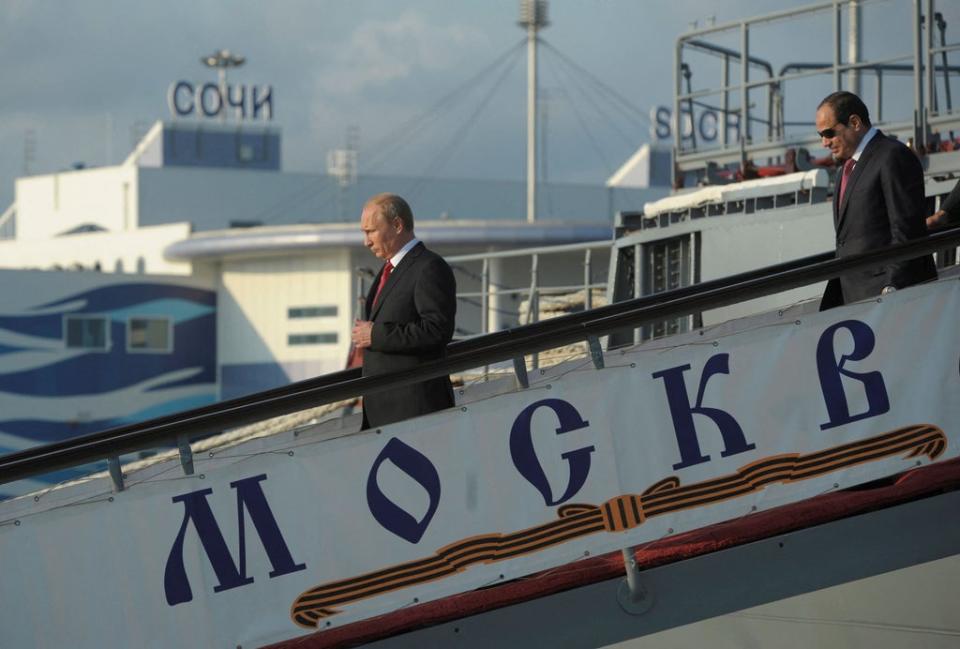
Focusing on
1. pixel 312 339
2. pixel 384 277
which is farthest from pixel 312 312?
pixel 384 277

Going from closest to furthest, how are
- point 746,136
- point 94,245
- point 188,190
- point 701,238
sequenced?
point 701,238
point 746,136
point 94,245
point 188,190

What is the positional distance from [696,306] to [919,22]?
6588 mm

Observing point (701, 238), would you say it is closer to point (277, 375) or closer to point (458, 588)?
point (458, 588)

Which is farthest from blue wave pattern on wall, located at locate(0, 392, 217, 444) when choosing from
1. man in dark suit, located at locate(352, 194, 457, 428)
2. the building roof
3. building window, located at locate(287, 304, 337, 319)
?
man in dark suit, located at locate(352, 194, 457, 428)

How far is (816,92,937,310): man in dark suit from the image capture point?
517 centimetres

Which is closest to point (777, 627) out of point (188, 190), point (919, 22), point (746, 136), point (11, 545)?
point (11, 545)

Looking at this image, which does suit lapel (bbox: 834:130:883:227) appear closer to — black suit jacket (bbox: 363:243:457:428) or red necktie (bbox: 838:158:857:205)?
red necktie (bbox: 838:158:857:205)

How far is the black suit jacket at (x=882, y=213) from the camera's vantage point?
5.16 meters

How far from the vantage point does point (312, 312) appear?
3588cm

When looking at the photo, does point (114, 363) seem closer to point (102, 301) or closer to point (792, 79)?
point (102, 301)

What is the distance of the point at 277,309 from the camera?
3647 cm

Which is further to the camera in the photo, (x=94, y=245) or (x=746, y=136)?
(x=94, y=245)

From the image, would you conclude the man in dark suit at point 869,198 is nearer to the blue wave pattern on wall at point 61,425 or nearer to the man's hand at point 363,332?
the man's hand at point 363,332

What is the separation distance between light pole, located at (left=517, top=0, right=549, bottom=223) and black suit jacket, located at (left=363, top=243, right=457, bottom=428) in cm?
3472
